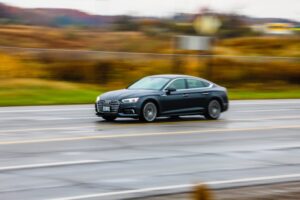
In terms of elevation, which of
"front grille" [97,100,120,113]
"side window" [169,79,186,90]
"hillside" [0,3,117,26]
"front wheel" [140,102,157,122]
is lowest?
"front wheel" [140,102,157,122]

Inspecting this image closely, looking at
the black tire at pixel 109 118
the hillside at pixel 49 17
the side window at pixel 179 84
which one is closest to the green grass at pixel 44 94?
the black tire at pixel 109 118

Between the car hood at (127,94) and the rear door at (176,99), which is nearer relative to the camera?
the car hood at (127,94)

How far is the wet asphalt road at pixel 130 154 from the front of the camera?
37.9 ft

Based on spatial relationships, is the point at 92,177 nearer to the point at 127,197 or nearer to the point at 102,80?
the point at 127,197

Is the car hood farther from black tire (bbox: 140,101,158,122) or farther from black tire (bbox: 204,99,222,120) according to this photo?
black tire (bbox: 204,99,222,120)

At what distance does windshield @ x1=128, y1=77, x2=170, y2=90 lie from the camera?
2269 cm

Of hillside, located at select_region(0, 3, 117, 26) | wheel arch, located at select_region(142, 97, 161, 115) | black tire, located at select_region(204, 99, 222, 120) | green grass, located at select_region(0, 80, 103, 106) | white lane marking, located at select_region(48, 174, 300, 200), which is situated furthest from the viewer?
hillside, located at select_region(0, 3, 117, 26)

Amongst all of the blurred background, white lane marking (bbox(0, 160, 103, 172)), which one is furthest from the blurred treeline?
white lane marking (bbox(0, 160, 103, 172))

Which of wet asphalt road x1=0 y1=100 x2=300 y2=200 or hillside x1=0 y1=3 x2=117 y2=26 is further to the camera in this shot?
hillside x1=0 y1=3 x2=117 y2=26

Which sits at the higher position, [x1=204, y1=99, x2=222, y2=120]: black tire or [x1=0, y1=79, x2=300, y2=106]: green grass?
[x1=204, y1=99, x2=222, y2=120]: black tire

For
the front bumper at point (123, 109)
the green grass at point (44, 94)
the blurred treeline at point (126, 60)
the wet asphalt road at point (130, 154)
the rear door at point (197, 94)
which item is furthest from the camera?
the blurred treeline at point (126, 60)

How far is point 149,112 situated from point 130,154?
285 inches

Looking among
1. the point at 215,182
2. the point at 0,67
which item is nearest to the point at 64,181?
the point at 215,182

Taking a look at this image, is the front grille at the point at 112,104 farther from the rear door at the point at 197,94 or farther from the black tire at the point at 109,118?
the rear door at the point at 197,94
